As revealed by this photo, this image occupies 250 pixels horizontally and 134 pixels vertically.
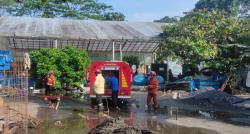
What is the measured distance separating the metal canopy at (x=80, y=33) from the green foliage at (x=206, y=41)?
1913 millimetres

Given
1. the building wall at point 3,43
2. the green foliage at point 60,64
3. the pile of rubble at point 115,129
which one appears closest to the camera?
the pile of rubble at point 115,129

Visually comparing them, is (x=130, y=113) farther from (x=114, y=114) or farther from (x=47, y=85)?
(x=47, y=85)

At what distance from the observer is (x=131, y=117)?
16.2 m

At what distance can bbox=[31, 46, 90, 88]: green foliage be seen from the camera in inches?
982

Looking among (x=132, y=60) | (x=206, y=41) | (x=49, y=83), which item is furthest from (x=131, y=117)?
(x=132, y=60)

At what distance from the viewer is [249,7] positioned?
58.9 metres

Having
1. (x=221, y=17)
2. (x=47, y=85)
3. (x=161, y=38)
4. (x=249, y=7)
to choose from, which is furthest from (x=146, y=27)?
(x=249, y=7)

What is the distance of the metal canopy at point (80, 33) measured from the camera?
29.6 meters

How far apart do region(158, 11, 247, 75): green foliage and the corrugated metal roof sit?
2.14 metres

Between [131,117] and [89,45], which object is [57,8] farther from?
[131,117]

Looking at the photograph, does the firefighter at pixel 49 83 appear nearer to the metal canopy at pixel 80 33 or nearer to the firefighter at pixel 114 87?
the firefighter at pixel 114 87

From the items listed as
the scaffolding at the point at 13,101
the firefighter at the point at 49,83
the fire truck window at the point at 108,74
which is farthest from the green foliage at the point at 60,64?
the scaffolding at the point at 13,101

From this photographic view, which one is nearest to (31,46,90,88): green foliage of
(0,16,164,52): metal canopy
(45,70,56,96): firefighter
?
(0,16,164,52): metal canopy

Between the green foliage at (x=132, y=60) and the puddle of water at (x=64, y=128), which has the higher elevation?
the green foliage at (x=132, y=60)
